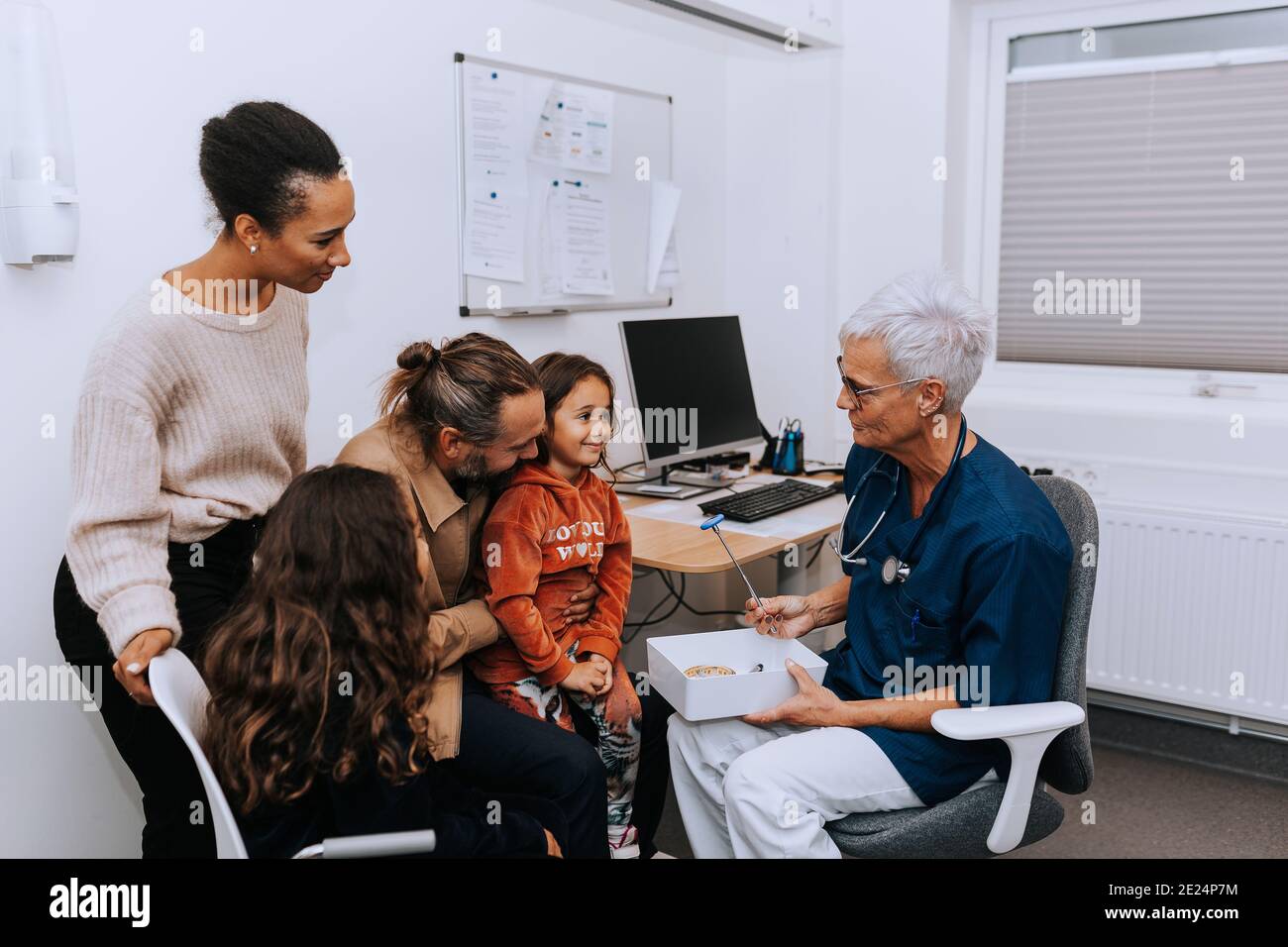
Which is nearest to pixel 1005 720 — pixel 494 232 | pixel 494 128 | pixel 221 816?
pixel 221 816

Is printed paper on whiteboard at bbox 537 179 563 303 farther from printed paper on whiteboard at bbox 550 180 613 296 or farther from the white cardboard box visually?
the white cardboard box

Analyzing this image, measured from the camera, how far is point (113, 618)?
1517 millimetres

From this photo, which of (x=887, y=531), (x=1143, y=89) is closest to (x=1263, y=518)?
(x=1143, y=89)

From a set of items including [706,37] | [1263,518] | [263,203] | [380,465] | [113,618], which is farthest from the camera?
[706,37]

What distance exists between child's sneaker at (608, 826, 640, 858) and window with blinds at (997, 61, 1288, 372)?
2080mm

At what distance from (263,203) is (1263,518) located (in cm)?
253

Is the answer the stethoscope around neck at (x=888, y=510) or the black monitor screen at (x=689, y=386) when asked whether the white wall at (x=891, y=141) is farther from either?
the stethoscope around neck at (x=888, y=510)

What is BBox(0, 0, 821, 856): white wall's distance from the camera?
1971 mm

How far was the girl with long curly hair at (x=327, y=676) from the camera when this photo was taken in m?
1.40

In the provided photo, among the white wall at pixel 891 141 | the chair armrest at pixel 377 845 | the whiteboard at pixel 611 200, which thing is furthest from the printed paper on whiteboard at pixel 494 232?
the chair armrest at pixel 377 845

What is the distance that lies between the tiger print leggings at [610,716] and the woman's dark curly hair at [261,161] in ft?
2.92

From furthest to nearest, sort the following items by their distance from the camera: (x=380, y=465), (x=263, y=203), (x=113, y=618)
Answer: (x=380, y=465)
(x=263, y=203)
(x=113, y=618)
